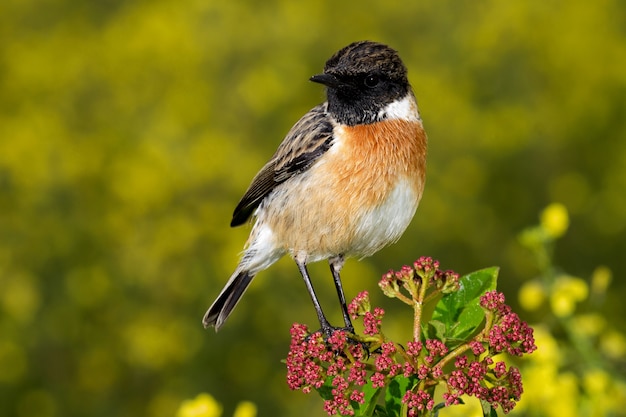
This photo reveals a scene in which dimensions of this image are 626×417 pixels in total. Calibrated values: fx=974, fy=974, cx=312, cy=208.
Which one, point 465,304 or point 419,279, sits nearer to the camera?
point 419,279

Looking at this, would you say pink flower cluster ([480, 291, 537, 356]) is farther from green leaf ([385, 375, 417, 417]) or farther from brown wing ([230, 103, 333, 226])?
brown wing ([230, 103, 333, 226])

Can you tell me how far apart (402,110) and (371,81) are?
9.1 inches

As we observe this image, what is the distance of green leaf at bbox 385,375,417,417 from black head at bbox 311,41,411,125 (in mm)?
1270

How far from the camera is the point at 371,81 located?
3.55m

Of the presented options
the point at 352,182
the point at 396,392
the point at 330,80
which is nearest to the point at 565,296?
the point at 352,182

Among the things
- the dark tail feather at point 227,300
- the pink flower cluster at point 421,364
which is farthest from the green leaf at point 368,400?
the dark tail feather at point 227,300

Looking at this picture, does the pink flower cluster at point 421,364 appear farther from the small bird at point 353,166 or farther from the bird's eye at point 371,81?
the bird's eye at point 371,81

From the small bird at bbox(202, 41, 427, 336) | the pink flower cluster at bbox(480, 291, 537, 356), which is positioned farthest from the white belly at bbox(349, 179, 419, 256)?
the pink flower cluster at bbox(480, 291, 537, 356)

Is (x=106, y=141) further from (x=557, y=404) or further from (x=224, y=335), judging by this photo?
(x=557, y=404)

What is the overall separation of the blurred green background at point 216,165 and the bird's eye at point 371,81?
3.36m

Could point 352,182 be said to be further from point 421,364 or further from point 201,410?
point 421,364

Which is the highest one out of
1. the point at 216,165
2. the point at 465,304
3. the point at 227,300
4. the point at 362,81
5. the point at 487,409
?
the point at 216,165

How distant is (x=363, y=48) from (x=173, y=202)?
14.2 feet

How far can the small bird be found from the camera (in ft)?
11.6
